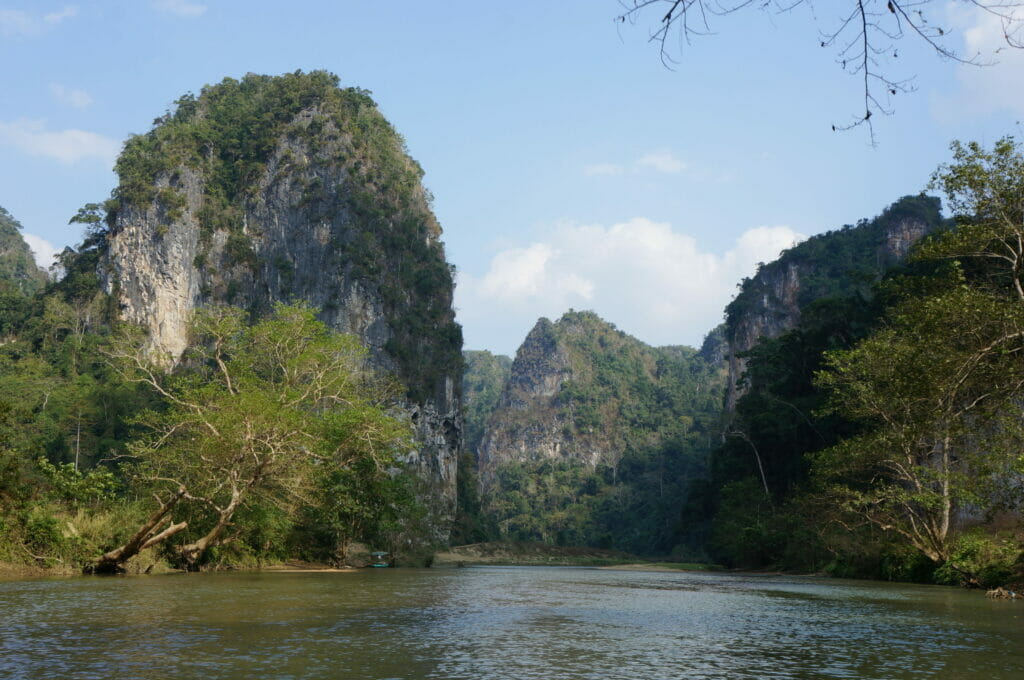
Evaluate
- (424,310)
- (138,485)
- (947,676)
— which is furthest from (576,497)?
(947,676)

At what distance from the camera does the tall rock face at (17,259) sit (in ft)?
392

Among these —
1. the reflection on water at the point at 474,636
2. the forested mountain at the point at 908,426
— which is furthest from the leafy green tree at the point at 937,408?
the reflection on water at the point at 474,636

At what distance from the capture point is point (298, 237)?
91.1 meters

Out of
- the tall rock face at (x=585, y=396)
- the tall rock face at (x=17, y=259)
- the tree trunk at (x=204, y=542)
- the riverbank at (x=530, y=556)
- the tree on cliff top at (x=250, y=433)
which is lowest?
the riverbank at (x=530, y=556)

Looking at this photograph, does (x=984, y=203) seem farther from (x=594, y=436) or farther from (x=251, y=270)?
(x=594, y=436)

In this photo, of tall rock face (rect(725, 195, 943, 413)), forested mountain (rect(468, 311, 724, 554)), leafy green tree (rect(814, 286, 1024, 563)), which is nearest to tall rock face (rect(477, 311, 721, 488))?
forested mountain (rect(468, 311, 724, 554))

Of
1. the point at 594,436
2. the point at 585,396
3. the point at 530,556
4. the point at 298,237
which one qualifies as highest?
the point at 298,237

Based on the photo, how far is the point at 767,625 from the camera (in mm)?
15375

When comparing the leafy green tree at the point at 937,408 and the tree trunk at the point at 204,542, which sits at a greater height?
the leafy green tree at the point at 937,408

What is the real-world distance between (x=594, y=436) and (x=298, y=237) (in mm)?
85641

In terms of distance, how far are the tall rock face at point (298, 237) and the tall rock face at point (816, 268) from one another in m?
37.1

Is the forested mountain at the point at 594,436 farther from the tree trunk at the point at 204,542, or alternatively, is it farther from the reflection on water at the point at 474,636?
the reflection on water at the point at 474,636

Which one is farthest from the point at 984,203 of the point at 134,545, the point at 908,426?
the point at 134,545

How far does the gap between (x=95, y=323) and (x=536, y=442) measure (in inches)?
3751
